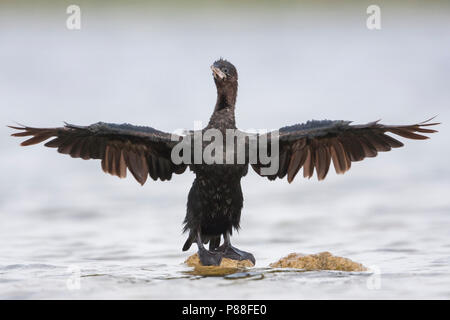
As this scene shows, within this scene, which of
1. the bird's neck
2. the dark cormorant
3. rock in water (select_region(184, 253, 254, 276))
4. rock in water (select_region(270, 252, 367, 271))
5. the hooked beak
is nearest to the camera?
rock in water (select_region(270, 252, 367, 271))

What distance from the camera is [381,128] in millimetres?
10945

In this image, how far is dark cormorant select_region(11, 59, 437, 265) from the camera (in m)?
11.0

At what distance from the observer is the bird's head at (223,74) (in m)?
11.6

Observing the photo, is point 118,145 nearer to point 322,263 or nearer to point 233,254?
point 233,254

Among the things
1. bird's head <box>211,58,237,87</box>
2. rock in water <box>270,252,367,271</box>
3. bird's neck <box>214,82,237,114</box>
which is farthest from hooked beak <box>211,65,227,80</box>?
rock in water <box>270,252,367,271</box>

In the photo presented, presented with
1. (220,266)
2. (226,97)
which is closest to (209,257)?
(220,266)

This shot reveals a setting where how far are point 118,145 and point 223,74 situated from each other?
1643 mm

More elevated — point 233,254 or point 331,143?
point 331,143

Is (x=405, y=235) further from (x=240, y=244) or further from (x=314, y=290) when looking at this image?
(x=314, y=290)

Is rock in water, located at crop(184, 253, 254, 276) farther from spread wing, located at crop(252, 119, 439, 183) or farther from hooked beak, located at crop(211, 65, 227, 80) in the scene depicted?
hooked beak, located at crop(211, 65, 227, 80)

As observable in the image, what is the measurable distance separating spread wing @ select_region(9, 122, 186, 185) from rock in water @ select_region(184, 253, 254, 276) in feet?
3.89

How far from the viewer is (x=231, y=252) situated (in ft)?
37.1

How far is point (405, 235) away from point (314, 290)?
13.1 ft
